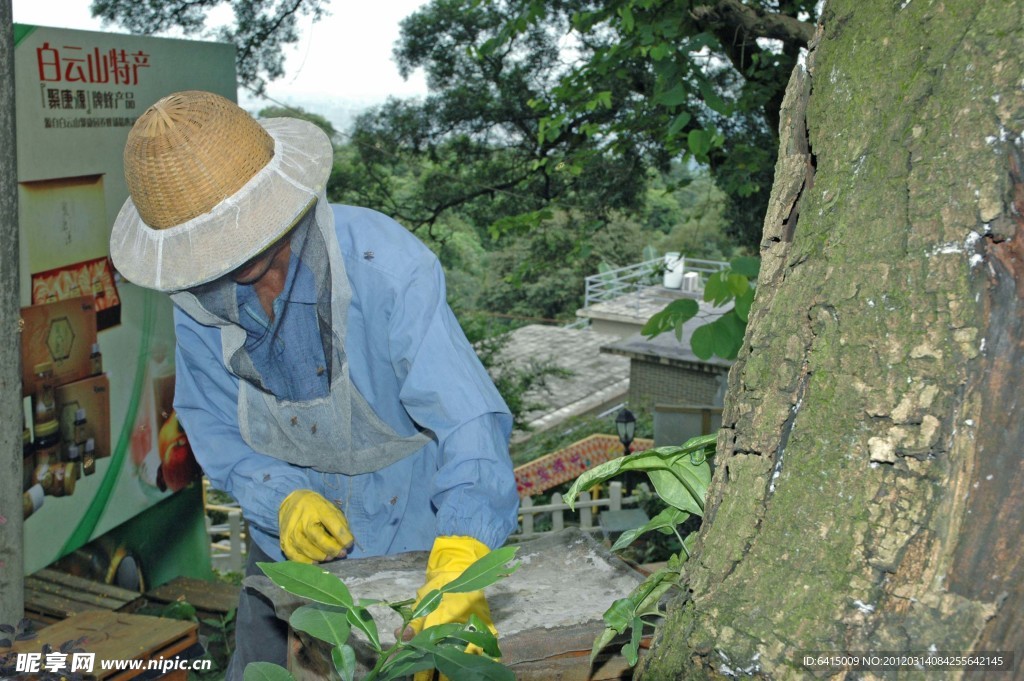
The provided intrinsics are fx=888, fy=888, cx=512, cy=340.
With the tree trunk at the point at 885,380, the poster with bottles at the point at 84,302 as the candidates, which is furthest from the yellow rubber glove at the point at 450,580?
the poster with bottles at the point at 84,302

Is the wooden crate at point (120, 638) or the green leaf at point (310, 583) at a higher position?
the green leaf at point (310, 583)

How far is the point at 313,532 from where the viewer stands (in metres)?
2.03

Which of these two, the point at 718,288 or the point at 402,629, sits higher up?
the point at 718,288

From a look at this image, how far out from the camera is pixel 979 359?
745mm

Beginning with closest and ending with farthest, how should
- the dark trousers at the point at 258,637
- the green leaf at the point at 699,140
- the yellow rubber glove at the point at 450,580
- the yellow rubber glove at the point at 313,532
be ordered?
the yellow rubber glove at the point at 450,580 → the yellow rubber glove at the point at 313,532 → the dark trousers at the point at 258,637 → the green leaf at the point at 699,140

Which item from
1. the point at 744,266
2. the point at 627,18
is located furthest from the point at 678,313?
the point at 627,18

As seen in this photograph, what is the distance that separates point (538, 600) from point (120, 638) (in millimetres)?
1707

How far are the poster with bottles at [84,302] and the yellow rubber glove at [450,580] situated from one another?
2801mm

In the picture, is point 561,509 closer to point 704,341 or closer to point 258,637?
point 704,341

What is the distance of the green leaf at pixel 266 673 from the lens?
1.02 m

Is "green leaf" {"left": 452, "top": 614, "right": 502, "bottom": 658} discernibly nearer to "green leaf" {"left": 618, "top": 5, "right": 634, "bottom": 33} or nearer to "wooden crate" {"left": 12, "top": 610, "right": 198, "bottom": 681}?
"wooden crate" {"left": 12, "top": 610, "right": 198, "bottom": 681}

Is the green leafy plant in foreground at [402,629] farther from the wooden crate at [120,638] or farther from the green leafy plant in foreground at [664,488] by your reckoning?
the wooden crate at [120,638]

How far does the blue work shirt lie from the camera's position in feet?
6.02

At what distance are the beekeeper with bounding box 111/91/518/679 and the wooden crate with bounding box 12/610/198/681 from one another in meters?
0.46
